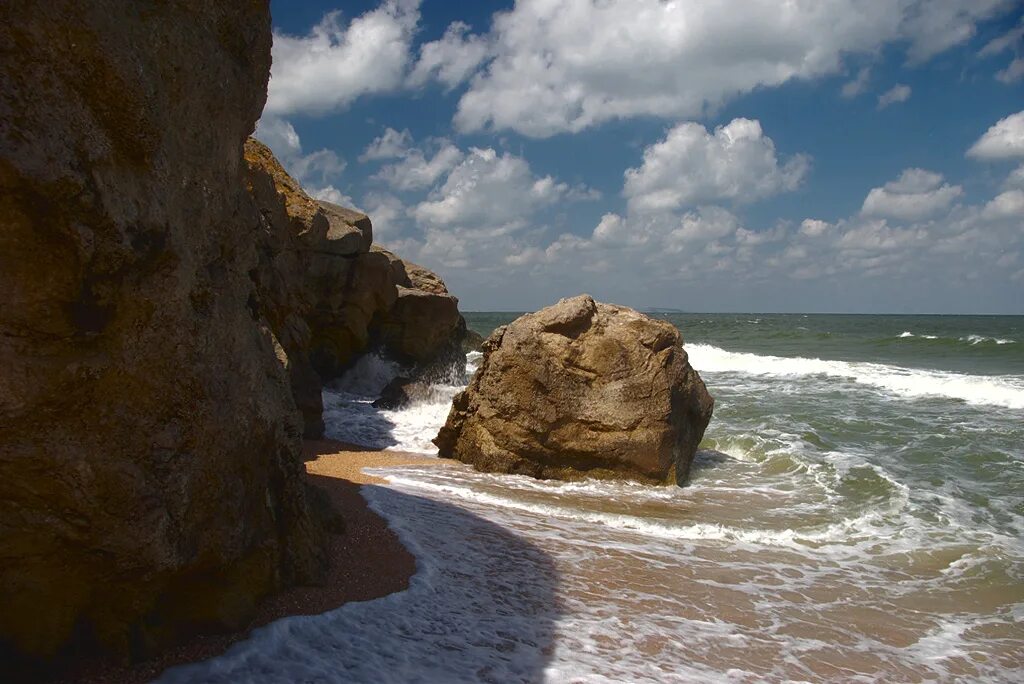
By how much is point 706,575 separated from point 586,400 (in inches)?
156

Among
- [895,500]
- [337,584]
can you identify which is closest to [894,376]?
[895,500]

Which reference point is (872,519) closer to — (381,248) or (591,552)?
(591,552)

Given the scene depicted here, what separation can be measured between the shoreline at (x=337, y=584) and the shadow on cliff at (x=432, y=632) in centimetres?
8

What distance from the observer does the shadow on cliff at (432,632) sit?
3979 mm

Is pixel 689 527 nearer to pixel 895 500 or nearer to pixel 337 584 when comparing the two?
pixel 895 500

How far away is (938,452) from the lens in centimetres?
1261

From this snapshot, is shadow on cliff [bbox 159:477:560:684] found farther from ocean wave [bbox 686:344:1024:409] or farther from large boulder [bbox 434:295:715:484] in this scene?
ocean wave [bbox 686:344:1024:409]

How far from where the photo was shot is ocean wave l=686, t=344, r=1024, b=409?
63.8ft

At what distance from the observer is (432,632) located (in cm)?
468

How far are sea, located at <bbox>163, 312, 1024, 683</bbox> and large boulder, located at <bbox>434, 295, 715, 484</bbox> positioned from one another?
404mm

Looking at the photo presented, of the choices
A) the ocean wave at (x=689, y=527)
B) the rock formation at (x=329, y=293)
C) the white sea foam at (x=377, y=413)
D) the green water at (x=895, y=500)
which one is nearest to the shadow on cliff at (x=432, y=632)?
the ocean wave at (x=689, y=527)

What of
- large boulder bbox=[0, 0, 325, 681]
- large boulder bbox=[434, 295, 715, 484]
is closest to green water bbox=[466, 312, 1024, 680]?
large boulder bbox=[434, 295, 715, 484]

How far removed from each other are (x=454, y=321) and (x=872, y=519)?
540 inches

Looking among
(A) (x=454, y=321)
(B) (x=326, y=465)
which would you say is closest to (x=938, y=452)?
(B) (x=326, y=465)
